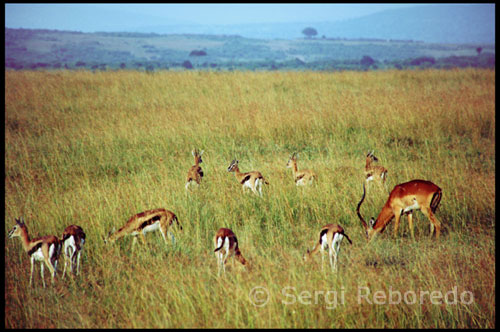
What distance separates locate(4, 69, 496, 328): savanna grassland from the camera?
3943 mm

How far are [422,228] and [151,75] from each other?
15.7 m

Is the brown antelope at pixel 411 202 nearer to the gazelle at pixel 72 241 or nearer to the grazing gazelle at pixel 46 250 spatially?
the gazelle at pixel 72 241

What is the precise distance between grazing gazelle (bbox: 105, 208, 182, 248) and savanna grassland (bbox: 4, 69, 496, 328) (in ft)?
0.72

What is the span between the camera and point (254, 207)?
6227mm

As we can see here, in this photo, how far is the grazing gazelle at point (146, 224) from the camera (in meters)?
5.04

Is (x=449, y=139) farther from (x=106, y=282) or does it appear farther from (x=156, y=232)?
(x=106, y=282)

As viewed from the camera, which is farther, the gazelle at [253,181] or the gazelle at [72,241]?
the gazelle at [253,181]

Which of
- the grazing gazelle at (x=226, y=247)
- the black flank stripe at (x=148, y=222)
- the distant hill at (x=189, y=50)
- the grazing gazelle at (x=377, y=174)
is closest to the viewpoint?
the grazing gazelle at (x=226, y=247)

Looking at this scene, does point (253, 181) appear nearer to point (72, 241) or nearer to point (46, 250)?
point (72, 241)

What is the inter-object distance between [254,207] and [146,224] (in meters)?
1.70

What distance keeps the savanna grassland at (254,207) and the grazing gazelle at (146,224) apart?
8.6 inches

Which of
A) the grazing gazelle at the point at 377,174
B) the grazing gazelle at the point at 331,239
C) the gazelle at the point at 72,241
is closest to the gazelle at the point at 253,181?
the grazing gazelle at the point at 377,174

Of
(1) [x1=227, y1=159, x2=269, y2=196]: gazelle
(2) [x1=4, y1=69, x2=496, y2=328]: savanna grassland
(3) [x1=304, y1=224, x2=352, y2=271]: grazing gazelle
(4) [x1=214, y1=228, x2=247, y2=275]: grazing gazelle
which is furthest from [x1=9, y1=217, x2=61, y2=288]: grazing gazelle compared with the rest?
(1) [x1=227, y1=159, x2=269, y2=196]: gazelle

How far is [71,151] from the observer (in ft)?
31.2
